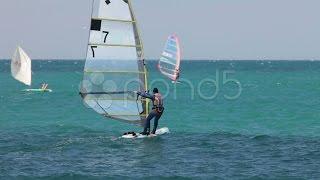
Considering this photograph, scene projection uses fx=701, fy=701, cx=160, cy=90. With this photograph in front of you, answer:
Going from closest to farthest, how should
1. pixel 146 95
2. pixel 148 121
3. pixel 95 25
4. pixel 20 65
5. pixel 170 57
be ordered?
pixel 95 25 < pixel 146 95 < pixel 148 121 < pixel 170 57 < pixel 20 65

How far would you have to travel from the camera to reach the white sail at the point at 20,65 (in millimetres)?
73375

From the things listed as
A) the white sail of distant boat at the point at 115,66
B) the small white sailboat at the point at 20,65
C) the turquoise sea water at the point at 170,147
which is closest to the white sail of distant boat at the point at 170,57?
the white sail of distant boat at the point at 115,66

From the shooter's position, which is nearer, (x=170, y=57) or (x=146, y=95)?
(x=146, y=95)

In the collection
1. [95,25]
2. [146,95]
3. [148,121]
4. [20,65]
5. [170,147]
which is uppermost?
[95,25]

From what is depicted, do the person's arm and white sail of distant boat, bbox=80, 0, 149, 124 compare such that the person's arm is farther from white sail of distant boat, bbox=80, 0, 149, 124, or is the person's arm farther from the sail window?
the sail window

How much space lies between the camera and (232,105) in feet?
203

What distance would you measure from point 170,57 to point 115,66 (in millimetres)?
3470

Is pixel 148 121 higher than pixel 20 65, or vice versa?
pixel 148 121

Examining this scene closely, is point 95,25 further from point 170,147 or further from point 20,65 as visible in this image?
point 20,65

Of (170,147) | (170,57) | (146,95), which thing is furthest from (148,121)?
(170,57)

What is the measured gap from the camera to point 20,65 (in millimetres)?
74125

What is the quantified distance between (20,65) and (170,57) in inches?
1672

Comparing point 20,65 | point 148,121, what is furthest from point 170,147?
point 20,65

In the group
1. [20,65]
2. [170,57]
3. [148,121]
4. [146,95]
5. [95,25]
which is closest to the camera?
[95,25]
